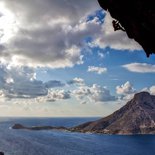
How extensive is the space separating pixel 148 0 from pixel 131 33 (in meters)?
5.49

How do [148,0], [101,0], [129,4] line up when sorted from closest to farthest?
[148,0], [129,4], [101,0]

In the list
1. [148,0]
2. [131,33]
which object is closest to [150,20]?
[148,0]

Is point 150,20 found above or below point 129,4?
below

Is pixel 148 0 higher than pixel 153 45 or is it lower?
higher

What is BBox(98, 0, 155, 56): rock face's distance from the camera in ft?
87.1

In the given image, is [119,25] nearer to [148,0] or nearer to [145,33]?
[145,33]

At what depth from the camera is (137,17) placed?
28297mm

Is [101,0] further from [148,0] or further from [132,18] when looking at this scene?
[148,0]

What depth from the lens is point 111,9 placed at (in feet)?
98.1

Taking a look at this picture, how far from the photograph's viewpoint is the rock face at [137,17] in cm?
2655

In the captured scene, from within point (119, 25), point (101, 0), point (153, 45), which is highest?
point (101, 0)

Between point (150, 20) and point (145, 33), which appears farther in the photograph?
point (145, 33)

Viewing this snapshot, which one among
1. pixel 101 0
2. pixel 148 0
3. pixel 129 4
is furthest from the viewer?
pixel 101 0

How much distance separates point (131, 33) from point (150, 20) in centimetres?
419
